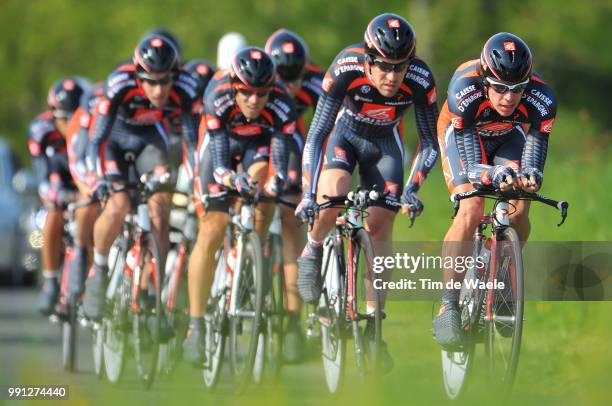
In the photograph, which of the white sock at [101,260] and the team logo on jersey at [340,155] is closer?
the team logo on jersey at [340,155]

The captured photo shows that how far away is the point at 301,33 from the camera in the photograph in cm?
3838

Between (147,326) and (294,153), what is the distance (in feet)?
5.45

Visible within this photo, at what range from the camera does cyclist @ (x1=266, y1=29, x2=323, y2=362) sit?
12055 mm

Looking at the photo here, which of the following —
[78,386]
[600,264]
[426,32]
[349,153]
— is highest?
[426,32]

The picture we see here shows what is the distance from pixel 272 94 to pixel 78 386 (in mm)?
2456

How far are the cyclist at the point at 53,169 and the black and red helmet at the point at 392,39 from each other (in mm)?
6084

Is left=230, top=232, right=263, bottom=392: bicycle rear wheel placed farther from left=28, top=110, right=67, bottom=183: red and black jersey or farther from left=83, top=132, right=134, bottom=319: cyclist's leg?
left=28, top=110, right=67, bottom=183: red and black jersey

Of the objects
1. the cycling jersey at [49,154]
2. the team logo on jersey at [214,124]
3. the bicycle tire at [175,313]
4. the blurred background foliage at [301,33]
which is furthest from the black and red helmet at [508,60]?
the blurred background foliage at [301,33]

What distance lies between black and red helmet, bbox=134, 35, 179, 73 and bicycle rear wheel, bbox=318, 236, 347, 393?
89.3 inches

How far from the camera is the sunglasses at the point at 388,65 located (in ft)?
34.7

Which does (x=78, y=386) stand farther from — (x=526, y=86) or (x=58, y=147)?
(x=58, y=147)

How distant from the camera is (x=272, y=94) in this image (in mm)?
12023

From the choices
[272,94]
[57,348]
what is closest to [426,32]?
[57,348]

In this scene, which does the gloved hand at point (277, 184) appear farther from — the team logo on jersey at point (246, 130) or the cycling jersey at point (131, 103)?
the cycling jersey at point (131, 103)
